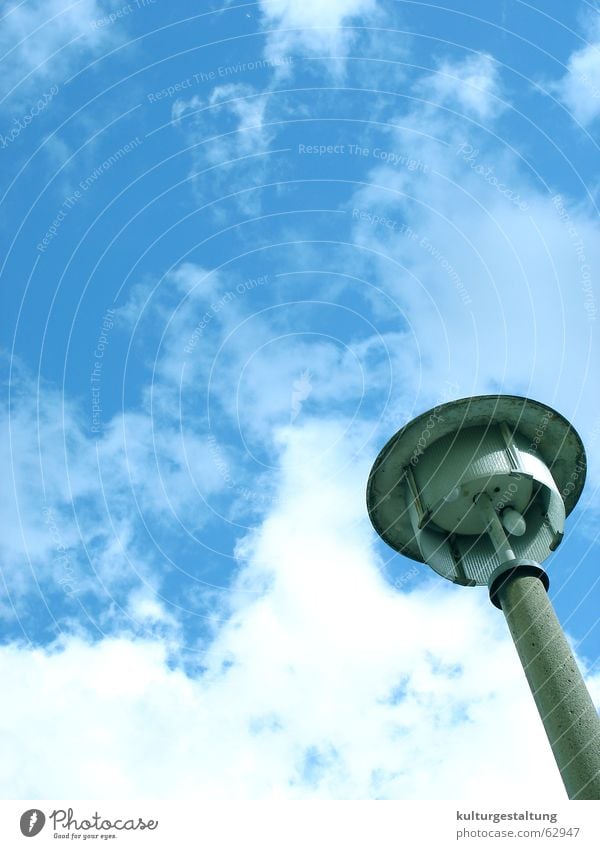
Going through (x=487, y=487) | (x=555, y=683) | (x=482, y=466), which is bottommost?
(x=555, y=683)

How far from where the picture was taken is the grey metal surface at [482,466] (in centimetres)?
1406

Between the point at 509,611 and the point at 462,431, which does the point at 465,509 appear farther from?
the point at 509,611

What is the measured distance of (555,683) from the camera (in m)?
10.6

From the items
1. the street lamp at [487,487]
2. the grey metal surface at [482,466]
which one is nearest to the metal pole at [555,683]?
the street lamp at [487,487]

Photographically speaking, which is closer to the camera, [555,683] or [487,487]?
[555,683]

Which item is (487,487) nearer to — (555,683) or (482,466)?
(482,466)

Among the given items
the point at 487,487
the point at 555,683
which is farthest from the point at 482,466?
the point at 555,683

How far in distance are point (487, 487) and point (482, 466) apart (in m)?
0.42

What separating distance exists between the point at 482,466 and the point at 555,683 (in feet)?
14.8

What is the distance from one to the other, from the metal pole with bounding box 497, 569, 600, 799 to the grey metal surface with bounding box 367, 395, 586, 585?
195 centimetres

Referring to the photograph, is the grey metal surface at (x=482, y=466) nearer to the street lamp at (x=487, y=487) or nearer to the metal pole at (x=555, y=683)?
the street lamp at (x=487, y=487)

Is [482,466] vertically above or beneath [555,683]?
above

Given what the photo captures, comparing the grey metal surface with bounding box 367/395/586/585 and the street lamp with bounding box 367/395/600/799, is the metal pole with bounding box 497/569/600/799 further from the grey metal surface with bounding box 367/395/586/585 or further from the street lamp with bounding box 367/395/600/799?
the grey metal surface with bounding box 367/395/586/585

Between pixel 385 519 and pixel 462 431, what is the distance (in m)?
3.00
